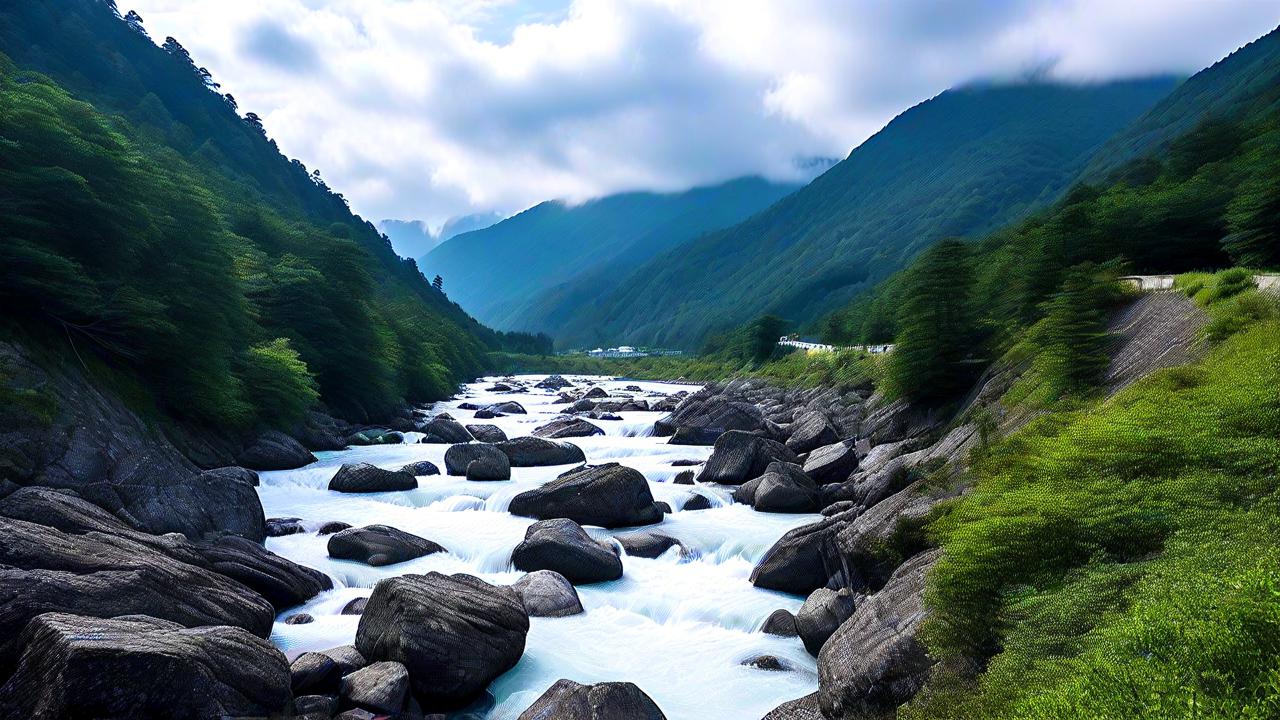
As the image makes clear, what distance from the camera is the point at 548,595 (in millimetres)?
18328

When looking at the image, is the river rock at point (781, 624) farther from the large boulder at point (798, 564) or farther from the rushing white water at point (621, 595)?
the large boulder at point (798, 564)

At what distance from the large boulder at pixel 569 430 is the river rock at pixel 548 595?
3168cm

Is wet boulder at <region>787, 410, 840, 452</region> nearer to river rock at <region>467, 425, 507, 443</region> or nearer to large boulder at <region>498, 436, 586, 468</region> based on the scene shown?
large boulder at <region>498, 436, 586, 468</region>

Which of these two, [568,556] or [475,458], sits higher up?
[475,458]

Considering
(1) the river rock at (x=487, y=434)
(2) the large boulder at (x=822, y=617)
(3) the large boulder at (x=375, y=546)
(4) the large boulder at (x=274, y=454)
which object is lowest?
(2) the large boulder at (x=822, y=617)

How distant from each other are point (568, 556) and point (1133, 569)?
15.0 metres

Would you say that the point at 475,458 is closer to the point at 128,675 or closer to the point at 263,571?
the point at 263,571

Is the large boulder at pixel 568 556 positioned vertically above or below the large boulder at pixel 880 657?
above

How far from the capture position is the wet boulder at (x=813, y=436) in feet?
126

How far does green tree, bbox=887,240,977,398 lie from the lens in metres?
28.1

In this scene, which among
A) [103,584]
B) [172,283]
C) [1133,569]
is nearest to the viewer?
[1133,569]

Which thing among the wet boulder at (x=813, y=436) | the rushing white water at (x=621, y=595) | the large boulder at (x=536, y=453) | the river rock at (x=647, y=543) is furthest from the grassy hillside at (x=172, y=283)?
the wet boulder at (x=813, y=436)

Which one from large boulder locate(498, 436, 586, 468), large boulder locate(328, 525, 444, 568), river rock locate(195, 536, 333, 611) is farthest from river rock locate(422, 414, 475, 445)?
river rock locate(195, 536, 333, 611)

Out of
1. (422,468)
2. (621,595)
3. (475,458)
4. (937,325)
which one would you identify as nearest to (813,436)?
(937,325)
